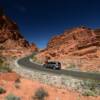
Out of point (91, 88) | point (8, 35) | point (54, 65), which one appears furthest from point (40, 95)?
point (8, 35)

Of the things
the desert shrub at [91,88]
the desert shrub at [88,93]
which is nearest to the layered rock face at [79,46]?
the desert shrub at [91,88]

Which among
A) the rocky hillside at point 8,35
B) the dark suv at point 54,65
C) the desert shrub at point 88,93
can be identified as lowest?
the desert shrub at point 88,93

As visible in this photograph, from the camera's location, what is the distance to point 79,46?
50.0 metres

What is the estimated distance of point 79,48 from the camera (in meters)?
49.8

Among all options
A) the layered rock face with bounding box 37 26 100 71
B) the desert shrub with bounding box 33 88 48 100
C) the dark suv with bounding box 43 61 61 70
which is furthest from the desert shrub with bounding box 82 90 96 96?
the layered rock face with bounding box 37 26 100 71

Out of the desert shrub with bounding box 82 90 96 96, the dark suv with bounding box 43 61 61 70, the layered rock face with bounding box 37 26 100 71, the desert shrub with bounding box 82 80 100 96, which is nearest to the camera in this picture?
the desert shrub with bounding box 82 90 96 96

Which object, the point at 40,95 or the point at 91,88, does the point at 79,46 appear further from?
the point at 40,95

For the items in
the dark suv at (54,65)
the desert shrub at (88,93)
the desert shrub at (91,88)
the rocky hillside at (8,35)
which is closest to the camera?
the desert shrub at (88,93)

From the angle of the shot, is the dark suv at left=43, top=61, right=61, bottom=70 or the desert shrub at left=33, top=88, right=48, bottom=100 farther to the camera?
the dark suv at left=43, top=61, right=61, bottom=70

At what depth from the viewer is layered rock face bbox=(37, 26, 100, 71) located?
4628 cm

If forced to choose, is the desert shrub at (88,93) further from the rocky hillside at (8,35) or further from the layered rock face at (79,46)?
the rocky hillside at (8,35)

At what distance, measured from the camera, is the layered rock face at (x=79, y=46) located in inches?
1822

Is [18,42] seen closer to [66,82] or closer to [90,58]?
[90,58]

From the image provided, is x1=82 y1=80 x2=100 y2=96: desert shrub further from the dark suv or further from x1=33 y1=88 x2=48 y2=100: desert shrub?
the dark suv
